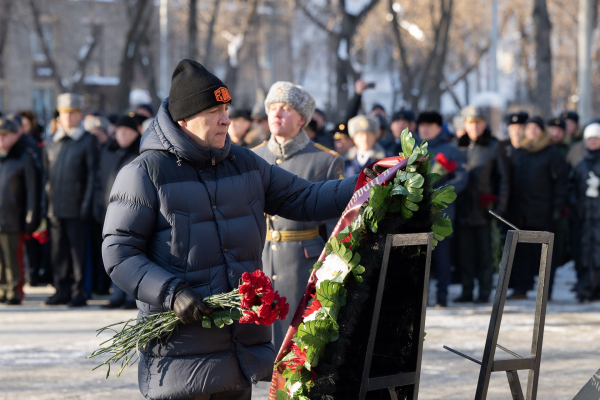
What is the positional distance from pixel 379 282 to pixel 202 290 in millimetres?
766

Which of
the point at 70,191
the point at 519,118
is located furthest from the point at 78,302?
the point at 519,118

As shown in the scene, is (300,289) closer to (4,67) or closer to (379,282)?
(379,282)

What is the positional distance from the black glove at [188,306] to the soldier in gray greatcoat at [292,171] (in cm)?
196

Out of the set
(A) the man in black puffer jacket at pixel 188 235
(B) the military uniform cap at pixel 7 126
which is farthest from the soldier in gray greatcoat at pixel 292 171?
(B) the military uniform cap at pixel 7 126

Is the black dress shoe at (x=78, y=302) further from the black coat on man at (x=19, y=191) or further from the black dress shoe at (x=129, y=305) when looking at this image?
the black coat on man at (x=19, y=191)

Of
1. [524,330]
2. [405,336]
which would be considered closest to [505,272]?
[405,336]

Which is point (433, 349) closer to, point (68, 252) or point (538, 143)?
point (538, 143)

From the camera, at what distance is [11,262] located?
10320mm

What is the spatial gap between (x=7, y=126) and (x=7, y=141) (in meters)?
0.18

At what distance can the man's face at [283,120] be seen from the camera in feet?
18.9

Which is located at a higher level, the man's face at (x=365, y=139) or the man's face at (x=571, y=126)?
the man's face at (x=571, y=126)

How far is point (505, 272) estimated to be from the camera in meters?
3.80

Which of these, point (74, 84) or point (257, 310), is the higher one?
point (74, 84)

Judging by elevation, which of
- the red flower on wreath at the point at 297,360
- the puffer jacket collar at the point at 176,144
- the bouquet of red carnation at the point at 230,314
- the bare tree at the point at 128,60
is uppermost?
the bare tree at the point at 128,60
